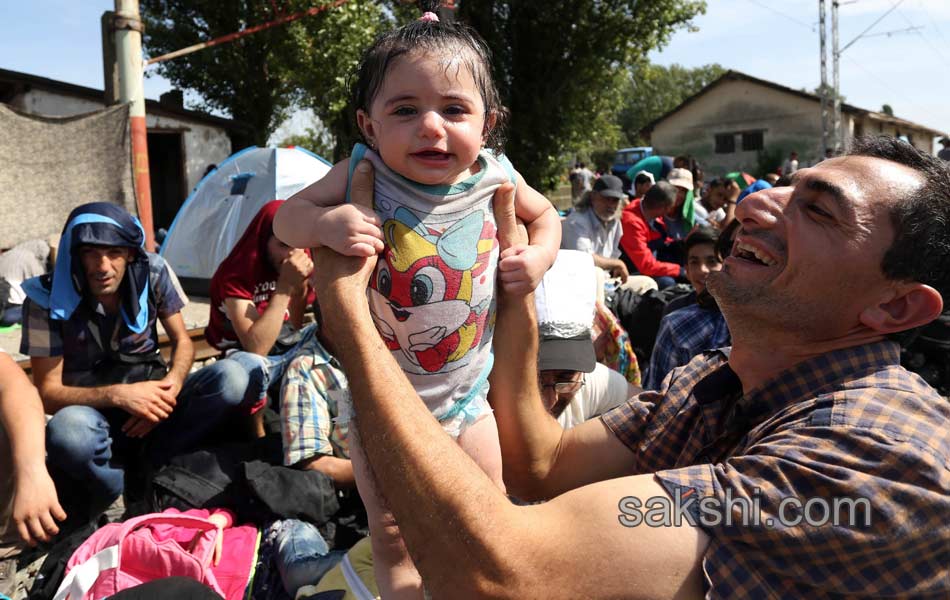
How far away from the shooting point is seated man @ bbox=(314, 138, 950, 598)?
1.29m

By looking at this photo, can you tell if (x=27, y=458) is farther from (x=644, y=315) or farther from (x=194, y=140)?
(x=194, y=140)

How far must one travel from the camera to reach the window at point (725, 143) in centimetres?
3584

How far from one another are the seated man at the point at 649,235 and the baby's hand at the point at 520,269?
5.29 meters

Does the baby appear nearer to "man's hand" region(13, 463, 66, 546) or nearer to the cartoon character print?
the cartoon character print

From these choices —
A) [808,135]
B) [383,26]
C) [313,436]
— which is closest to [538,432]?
[313,436]

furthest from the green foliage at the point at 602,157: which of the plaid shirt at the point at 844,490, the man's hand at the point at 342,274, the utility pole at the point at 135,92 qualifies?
the plaid shirt at the point at 844,490

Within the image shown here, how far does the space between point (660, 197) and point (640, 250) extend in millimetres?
655

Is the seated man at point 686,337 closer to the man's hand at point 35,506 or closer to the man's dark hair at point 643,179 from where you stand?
the man's hand at point 35,506

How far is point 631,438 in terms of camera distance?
1965 millimetres

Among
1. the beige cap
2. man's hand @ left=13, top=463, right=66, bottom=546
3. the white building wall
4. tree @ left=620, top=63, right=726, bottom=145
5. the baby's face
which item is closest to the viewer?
the baby's face

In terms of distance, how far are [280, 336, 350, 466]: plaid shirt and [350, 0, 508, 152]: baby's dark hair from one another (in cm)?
175

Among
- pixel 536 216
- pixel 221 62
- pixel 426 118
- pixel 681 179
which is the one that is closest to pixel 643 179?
pixel 681 179

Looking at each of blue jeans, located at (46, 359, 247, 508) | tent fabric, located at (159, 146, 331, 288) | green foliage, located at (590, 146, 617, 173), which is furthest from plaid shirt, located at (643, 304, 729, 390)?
green foliage, located at (590, 146, 617, 173)

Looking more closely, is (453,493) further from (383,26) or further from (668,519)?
(383,26)
